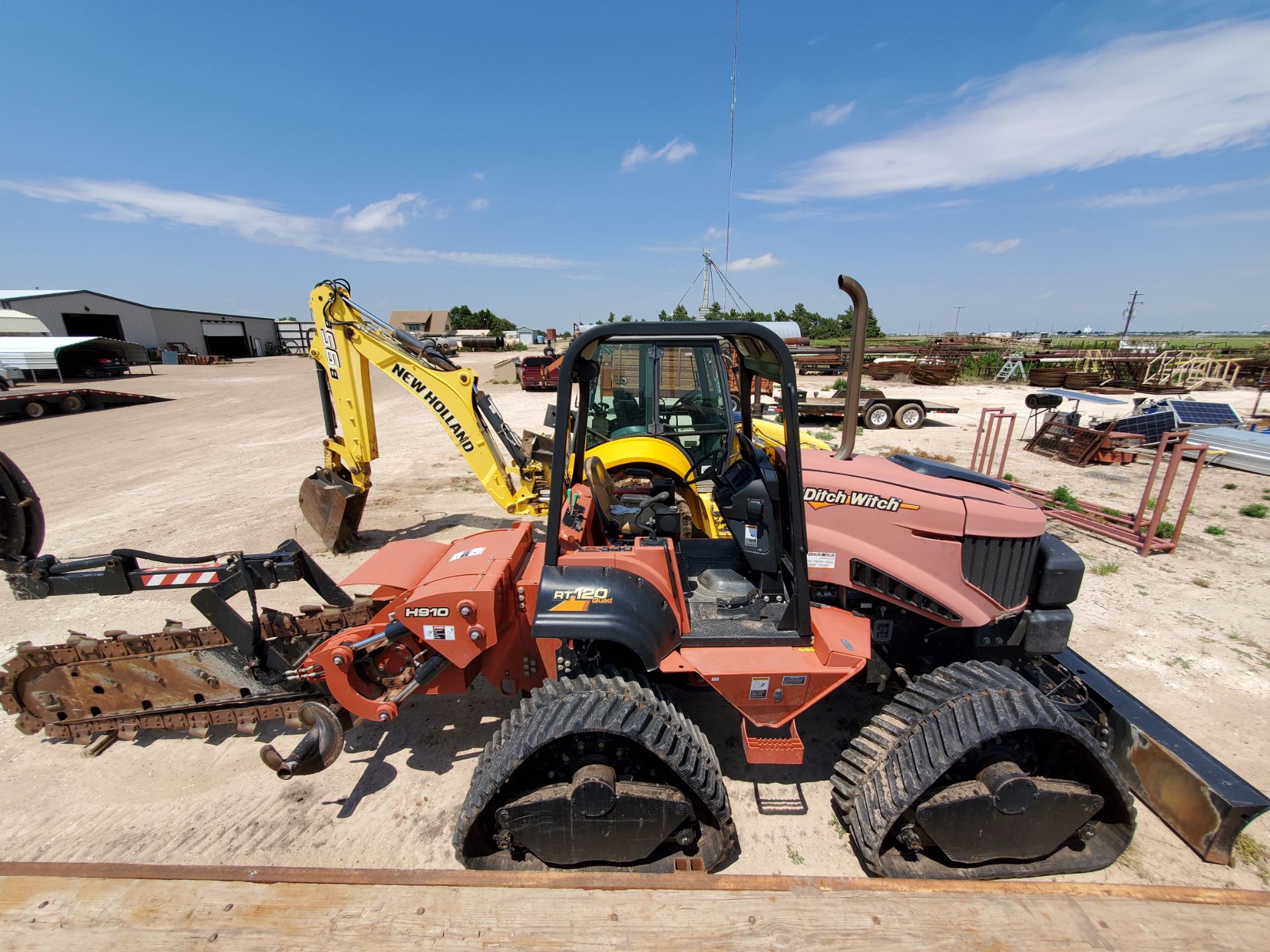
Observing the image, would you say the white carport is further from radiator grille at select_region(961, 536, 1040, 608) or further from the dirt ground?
radiator grille at select_region(961, 536, 1040, 608)

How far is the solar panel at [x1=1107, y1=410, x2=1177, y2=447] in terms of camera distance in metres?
10.6

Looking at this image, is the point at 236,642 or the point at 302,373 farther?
the point at 302,373

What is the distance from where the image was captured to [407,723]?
3.60 metres

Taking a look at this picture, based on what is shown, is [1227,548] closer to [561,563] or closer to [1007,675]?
[1007,675]

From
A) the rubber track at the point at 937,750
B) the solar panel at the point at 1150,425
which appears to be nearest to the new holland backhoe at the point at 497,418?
the rubber track at the point at 937,750

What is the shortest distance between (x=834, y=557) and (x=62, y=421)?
22.0m

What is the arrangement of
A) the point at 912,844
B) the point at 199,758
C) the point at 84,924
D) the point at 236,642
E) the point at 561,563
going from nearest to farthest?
1. the point at 84,924
2. the point at 912,844
3. the point at 561,563
4. the point at 236,642
5. the point at 199,758

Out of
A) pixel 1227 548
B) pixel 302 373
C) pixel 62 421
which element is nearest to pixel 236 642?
pixel 1227 548

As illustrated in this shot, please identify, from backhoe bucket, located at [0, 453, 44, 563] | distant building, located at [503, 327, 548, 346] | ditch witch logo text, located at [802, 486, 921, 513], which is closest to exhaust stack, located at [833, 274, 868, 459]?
ditch witch logo text, located at [802, 486, 921, 513]

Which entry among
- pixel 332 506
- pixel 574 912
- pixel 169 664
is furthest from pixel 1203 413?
pixel 169 664

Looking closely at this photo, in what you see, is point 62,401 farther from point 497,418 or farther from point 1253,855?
point 1253,855

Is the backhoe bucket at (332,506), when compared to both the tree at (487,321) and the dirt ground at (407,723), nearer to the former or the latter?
the dirt ground at (407,723)

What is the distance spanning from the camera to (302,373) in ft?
97.3

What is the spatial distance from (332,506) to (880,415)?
13.0 metres
